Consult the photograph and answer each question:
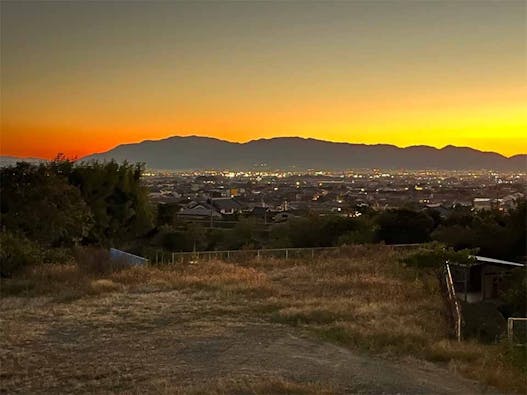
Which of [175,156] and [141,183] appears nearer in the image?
[141,183]

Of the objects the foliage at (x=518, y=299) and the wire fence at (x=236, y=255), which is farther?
the wire fence at (x=236, y=255)

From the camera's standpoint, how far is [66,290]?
1535cm

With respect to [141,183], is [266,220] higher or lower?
lower

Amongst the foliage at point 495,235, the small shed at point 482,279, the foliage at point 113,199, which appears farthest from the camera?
the foliage at point 113,199

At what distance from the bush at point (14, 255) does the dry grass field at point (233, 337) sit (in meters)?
0.92

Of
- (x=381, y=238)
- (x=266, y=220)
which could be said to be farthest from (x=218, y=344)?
(x=266, y=220)

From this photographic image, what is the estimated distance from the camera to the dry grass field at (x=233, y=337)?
7875 mm

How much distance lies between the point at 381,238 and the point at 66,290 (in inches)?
791

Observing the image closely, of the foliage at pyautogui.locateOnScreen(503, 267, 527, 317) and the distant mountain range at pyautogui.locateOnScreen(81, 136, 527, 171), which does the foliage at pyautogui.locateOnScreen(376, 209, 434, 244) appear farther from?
the distant mountain range at pyautogui.locateOnScreen(81, 136, 527, 171)

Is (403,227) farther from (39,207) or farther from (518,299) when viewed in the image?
(39,207)

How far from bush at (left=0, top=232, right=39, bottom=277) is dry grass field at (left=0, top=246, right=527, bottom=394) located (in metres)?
0.92

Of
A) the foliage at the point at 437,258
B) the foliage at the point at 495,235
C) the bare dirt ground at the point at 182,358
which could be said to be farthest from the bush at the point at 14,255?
the foliage at the point at 495,235

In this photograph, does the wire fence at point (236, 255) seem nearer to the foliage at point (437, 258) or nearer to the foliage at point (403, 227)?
the foliage at point (437, 258)

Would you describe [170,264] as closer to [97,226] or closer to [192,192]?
[97,226]
